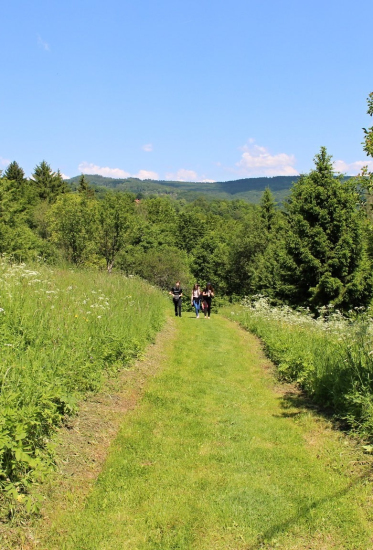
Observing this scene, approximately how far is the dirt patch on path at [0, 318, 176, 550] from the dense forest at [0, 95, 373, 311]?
17.7 feet

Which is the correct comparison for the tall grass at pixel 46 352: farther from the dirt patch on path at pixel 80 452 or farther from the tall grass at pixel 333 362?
the tall grass at pixel 333 362

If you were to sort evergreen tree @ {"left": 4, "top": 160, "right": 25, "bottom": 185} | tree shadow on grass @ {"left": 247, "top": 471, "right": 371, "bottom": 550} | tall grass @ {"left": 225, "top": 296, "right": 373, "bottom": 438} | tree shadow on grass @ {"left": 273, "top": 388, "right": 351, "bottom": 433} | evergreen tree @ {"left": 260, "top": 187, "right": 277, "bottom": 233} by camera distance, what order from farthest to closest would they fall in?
evergreen tree @ {"left": 4, "top": 160, "right": 25, "bottom": 185} → evergreen tree @ {"left": 260, "top": 187, "right": 277, "bottom": 233} → tree shadow on grass @ {"left": 273, "top": 388, "right": 351, "bottom": 433} → tall grass @ {"left": 225, "top": 296, "right": 373, "bottom": 438} → tree shadow on grass @ {"left": 247, "top": 471, "right": 371, "bottom": 550}

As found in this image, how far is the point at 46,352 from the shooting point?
17.4ft

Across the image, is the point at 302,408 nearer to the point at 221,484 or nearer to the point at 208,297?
the point at 221,484

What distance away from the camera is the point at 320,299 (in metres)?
24.2

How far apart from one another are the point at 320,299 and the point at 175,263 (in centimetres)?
2610

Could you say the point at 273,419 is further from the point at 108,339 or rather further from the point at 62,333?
the point at 62,333

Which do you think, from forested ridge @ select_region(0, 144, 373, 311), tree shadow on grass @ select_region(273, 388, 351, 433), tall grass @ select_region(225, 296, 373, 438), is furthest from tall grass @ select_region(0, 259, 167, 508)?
tall grass @ select_region(225, 296, 373, 438)

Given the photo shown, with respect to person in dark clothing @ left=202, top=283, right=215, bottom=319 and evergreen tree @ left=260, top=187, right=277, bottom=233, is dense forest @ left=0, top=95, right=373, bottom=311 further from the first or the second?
person in dark clothing @ left=202, top=283, right=215, bottom=319

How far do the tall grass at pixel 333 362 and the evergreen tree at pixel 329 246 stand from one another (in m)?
12.7

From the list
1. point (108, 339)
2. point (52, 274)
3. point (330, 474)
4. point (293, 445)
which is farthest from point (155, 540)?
point (52, 274)

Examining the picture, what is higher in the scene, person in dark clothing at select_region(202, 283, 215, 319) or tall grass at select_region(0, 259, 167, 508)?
tall grass at select_region(0, 259, 167, 508)

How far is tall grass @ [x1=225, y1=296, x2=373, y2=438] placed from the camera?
18.5ft

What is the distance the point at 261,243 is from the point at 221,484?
48.6 m
